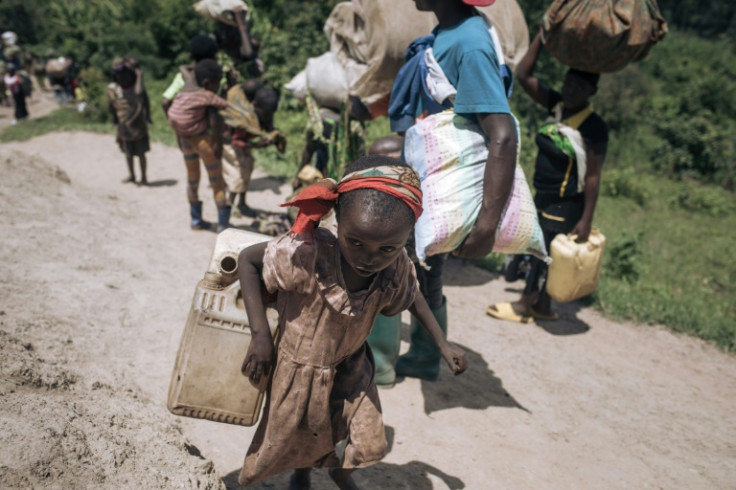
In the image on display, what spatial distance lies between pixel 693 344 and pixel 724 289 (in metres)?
1.93

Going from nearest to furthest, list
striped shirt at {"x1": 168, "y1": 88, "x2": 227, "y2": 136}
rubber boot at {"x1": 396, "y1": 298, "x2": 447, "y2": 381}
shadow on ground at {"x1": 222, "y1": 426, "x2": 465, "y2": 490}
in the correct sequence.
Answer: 1. shadow on ground at {"x1": 222, "y1": 426, "x2": 465, "y2": 490}
2. rubber boot at {"x1": 396, "y1": 298, "x2": 447, "y2": 381}
3. striped shirt at {"x1": 168, "y1": 88, "x2": 227, "y2": 136}

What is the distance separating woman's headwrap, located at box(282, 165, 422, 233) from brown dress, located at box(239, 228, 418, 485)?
107 millimetres

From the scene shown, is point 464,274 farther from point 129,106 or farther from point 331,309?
point 129,106

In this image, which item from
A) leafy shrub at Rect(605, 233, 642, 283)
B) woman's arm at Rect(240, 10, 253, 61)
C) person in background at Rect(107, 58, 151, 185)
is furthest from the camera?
person in background at Rect(107, 58, 151, 185)

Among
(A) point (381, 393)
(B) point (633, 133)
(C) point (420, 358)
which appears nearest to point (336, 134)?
(C) point (420, 358)

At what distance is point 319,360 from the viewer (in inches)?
77.0

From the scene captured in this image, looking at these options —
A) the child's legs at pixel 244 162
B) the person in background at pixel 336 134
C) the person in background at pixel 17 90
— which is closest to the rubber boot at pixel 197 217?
the child's legs at pixel 244 162

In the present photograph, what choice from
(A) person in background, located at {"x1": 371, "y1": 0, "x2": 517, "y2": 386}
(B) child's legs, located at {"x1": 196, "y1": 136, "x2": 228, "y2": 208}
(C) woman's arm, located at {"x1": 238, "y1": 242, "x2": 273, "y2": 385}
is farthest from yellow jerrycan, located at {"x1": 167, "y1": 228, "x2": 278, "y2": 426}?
(B) child's legs, located at {"x1": 196, "y1": 136, "x2": 228, "y2": 208}

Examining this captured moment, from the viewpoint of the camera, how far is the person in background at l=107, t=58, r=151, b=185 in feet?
22.9

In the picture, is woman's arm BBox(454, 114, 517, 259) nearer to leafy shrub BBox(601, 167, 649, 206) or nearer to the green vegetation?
the green vegetation

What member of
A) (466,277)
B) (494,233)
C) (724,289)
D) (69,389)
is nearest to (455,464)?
(494,233)

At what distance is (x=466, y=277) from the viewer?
541 cm

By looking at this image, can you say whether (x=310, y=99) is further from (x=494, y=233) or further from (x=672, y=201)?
(x=672, y=201)

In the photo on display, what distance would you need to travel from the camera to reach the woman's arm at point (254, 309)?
1907mm
